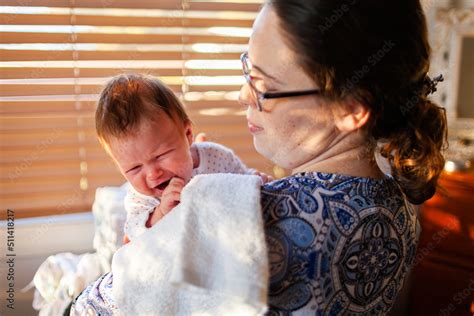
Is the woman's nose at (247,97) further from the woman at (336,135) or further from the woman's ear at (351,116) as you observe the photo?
the woman's ear at (351,116)

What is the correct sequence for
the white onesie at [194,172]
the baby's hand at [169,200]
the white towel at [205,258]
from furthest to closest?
the white onesie at [194,172]
the baby's hand at [169,200]
the white towel at [205,258]

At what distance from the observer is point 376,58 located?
78 centimetres

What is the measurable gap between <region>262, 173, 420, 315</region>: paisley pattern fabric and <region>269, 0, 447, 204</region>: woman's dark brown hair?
0.34 ft

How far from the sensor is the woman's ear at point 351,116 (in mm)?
797

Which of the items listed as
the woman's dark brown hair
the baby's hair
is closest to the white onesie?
the baby's hair

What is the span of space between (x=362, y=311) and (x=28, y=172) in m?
1.55

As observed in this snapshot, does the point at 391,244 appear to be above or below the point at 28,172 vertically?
above

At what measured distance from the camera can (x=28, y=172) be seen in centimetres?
202

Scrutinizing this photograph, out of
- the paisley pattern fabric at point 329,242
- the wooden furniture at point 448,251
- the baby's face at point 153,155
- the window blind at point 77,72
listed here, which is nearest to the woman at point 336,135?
the paisley pattern fabric at point 329,242

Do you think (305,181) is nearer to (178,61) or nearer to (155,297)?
(155,297)

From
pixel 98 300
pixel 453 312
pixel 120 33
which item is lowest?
pixel 453 312

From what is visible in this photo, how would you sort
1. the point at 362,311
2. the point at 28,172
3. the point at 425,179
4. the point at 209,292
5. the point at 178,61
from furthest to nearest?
the point at 178,61 → the point at 28,172 → the point at 425,179 → the point at 362,311 → the point at 209,292

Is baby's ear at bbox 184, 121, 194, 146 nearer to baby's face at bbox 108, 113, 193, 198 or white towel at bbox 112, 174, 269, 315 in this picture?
baby's face at bbox 108, 113, 193, 198

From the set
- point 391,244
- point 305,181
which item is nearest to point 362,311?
point 391,244
